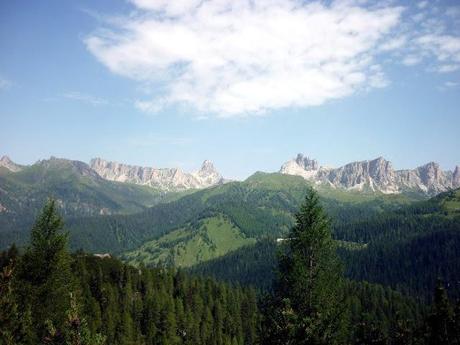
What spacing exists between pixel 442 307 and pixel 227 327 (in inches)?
5238

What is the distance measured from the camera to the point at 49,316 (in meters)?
41.1

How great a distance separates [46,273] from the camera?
1702 inches

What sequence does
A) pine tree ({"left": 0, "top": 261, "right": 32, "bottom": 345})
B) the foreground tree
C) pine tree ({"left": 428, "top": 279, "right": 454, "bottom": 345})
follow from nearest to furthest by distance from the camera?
1. pine tree ({"left": 0, "top": 261, "right": 32, "bottom": 345})
2. pine tree ({"left": 428, "top": 279, "right": 454, "bottom": 345})
3. the foreground tree

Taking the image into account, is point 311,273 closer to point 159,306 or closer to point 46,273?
point 46,273

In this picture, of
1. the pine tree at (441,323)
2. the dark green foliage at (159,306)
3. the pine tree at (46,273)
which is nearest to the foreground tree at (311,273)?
the pine tree at (441,323)

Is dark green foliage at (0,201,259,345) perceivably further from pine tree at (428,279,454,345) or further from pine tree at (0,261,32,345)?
pine tree at (428,279,454,345)

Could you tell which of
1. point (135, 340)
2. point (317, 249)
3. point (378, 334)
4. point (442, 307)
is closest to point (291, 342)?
point (378, 334)

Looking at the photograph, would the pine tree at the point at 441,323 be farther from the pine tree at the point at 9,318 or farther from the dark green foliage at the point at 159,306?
the dark green foliage at the point at 159,306

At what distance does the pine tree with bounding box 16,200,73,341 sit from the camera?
41.2 m

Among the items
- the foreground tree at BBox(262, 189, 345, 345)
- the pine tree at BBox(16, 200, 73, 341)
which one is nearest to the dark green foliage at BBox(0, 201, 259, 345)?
the pine tree at BBox(16, 200, 73, 341)

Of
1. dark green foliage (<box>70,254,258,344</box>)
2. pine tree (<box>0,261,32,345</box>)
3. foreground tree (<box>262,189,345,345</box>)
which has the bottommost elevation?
dark green foliage (<box>70,254,258,344</box>)

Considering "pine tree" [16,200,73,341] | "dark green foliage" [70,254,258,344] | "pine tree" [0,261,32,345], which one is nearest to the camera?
"pine tree" [0,261,32,345]

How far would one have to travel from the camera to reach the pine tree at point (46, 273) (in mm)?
41250

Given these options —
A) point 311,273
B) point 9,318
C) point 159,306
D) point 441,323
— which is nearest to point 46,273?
point 9,318
